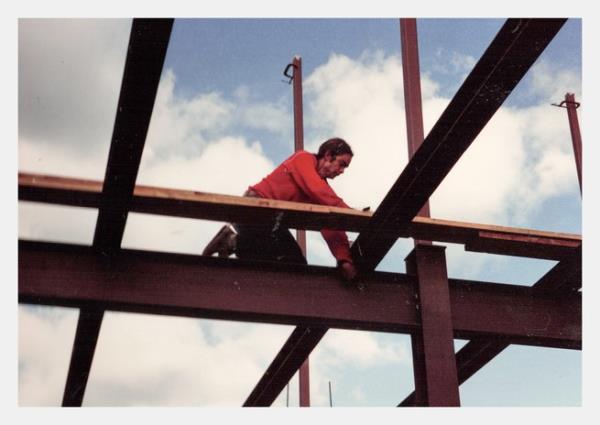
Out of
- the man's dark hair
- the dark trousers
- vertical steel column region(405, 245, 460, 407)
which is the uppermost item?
the man's dark hair

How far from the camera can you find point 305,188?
16.6ft

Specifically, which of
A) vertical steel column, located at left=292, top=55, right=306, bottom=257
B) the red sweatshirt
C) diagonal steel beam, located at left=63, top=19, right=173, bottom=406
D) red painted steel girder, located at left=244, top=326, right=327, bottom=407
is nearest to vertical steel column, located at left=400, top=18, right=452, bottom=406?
the red sweatshirt

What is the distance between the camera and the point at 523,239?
4.61m

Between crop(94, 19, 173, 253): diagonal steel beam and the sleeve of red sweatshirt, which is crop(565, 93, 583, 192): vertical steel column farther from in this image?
crop(94, 19, 173, 253): diagonal steel beam

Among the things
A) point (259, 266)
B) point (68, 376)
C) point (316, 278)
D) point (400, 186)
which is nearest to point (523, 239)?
point (400, 186)

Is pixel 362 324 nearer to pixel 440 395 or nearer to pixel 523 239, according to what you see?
pixel 440 395

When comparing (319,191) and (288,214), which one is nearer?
(288,214)

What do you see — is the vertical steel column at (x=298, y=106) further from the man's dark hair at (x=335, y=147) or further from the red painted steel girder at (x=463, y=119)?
the red painted steel girder at (x=463, y=119)

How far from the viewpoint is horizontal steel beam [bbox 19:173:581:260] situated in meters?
3.88

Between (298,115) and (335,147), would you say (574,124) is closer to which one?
(298,115)

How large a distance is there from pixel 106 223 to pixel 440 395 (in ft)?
8.17

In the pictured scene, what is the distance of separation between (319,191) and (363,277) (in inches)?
28.1

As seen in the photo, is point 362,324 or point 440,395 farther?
point 362,324

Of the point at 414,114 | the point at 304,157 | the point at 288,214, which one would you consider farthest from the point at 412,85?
the point at 288,214
